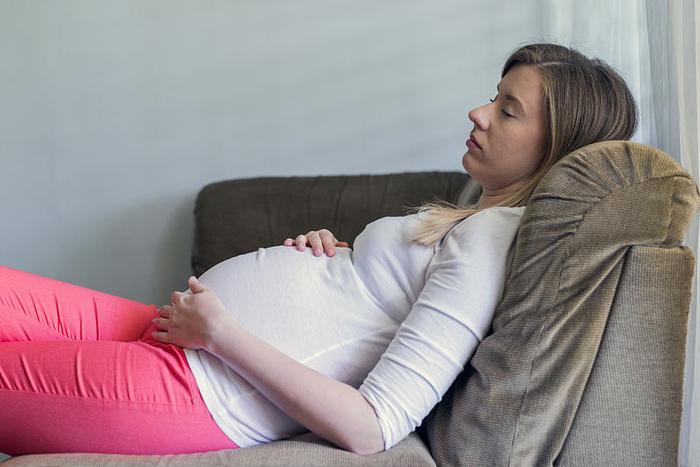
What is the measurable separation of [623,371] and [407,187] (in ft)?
4.80

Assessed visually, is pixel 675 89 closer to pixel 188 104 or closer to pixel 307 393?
pixel 307 393

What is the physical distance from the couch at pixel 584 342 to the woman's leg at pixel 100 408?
1.2 inches

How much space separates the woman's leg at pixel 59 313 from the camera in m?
1.31

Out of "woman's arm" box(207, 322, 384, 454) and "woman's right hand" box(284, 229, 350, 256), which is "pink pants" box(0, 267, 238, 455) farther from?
"woman's right hand" box(284, 229, 350, 256)

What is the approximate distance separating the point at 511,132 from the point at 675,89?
39 cm

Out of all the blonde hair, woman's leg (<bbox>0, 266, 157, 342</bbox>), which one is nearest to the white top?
the blonde hair

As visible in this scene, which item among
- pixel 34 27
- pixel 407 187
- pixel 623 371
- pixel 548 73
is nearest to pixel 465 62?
pixel 407 187

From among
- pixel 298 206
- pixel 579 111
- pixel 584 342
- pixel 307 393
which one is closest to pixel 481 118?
pixel 579 111

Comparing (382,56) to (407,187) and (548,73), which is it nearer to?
(407,187)

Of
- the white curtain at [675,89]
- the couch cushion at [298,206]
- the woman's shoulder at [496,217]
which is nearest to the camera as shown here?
the woman's shoulder at [496,217]

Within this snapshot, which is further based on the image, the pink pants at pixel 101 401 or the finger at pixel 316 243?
the finger at pixel 316 243

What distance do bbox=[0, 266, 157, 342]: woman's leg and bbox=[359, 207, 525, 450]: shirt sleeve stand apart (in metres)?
0.53

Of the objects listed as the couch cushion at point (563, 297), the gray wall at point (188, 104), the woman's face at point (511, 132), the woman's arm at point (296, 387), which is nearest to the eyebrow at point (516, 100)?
the woman's face at point (511, 132)

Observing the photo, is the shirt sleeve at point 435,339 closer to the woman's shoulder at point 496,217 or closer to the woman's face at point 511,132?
the woman's shoulder at point 496,217
